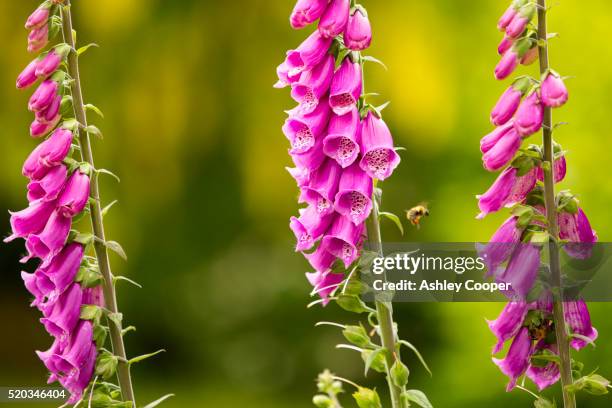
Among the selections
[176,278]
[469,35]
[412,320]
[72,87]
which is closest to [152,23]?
[176,278]

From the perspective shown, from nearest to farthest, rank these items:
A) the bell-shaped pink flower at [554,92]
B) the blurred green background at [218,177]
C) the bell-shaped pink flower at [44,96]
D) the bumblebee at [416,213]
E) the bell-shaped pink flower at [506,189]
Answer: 1. the bell-shaped pink flower at [554,92]
2. the bell-shaped pink flower at [506,189]
3. the bell-shaped pink flower at [44,96]
4. the bumblebee at [416,213]
5. the blurred green background at [218,177]

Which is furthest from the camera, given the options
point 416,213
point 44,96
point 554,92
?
point 416,213

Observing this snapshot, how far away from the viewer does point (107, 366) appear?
150 cm

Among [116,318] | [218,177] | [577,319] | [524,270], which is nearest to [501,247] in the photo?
[524,270]

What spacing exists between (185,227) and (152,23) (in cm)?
90

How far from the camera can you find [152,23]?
429cm

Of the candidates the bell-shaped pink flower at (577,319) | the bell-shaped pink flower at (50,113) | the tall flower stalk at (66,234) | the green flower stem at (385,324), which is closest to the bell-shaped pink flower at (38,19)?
the tall flower stalk at (66,234)

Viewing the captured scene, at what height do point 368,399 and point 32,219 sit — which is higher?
point 32,219

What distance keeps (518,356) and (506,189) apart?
25 cm

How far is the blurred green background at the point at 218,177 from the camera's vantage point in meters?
3.79

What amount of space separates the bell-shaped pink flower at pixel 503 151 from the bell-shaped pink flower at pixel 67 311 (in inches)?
26.4

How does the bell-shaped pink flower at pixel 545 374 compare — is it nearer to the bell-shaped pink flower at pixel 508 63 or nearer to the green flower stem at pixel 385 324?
the green flower stem at pixel 385 324

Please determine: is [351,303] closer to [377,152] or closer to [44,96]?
[377,152]

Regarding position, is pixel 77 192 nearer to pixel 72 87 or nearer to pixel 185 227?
pixel 72 87
